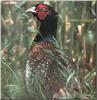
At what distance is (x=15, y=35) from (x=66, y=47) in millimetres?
311

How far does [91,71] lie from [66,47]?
0.21m

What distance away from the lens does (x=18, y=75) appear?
1588 centimetres

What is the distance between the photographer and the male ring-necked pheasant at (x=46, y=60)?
1587 cm

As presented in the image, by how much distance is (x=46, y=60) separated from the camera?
52.1ft

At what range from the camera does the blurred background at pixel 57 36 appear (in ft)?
52.1

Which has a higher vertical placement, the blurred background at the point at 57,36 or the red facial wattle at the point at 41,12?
the red facial wattle at the point at 41,12

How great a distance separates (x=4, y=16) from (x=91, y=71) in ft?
2.00

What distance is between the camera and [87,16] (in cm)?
1595

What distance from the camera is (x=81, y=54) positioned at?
52.3ft

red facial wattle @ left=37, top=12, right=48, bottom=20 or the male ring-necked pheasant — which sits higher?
red facial wattle @ left=37, top=12, right=48, bottom=20

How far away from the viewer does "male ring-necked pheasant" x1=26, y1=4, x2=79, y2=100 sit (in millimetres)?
15867

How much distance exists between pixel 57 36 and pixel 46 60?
0.52 ft

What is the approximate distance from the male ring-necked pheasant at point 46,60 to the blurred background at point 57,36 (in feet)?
0.11

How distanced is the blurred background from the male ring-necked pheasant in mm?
34
